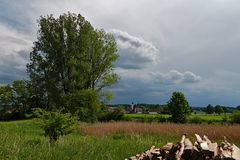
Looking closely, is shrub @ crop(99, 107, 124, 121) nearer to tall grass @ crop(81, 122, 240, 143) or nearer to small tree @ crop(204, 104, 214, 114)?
tall grass @ crop(81, 122, 240, 143)

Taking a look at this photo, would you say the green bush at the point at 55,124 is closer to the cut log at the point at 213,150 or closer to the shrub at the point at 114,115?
the cut log at the point at 213,150

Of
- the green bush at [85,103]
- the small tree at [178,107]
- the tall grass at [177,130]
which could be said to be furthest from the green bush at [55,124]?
the green bush at [85,103]

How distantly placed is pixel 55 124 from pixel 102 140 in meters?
1.92

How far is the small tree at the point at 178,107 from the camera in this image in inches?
1951

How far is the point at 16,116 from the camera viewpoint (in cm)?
7081

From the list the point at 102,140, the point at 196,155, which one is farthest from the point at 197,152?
the point at 102,140

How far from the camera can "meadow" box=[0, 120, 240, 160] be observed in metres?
10.9

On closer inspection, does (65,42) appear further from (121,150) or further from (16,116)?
(121,150)

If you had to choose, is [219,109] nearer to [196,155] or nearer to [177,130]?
[177,130]

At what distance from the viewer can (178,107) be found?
169ft

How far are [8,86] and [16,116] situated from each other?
49.1ft

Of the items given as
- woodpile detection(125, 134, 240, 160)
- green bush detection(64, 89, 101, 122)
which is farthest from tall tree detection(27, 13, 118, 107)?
woodpile detection(125, 134, 240, 160)

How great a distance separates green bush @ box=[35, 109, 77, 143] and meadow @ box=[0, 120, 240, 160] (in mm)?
399

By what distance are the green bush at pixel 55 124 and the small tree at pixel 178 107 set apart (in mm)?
31199
